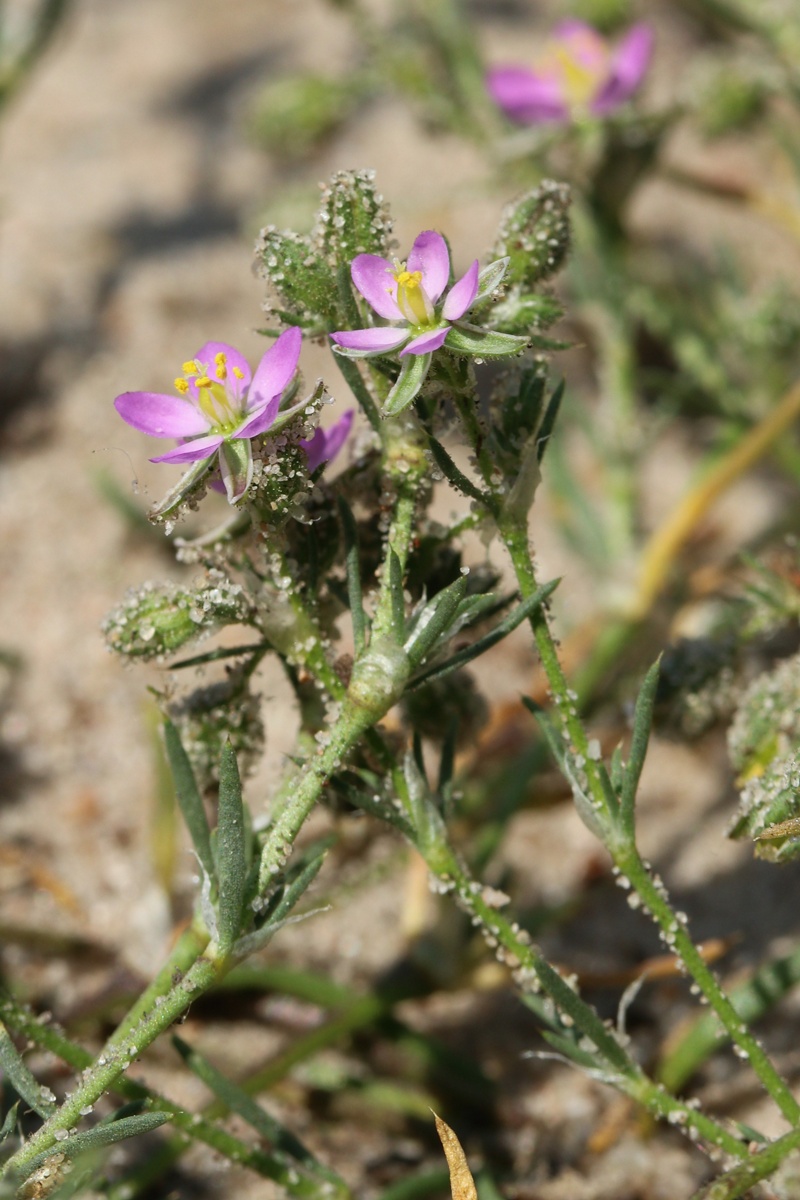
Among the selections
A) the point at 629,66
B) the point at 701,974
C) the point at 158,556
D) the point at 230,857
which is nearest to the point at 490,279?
the point at 230,857

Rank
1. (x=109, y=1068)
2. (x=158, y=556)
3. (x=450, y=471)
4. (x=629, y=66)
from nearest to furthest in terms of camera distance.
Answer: (x=109, y=1068) < (x=450, y=471) < (x=158, y=556) < (x=629, y=66)

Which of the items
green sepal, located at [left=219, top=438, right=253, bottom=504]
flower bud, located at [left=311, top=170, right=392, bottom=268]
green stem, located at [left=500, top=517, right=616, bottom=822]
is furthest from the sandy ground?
green stem, located at [left=500, top=517, right=616, bottom=822]

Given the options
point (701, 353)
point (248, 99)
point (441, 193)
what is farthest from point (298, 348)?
point (248, 99)

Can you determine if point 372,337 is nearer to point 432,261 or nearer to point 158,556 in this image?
point 432,261

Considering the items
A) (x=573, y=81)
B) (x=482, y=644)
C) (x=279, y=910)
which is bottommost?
(x=279, y=910)

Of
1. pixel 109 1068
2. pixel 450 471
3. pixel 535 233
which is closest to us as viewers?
pixel 109 1068

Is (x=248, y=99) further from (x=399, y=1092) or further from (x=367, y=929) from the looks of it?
(x=399, y=1092)

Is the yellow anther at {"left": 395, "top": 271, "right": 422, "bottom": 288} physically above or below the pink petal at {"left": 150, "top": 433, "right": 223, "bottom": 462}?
above

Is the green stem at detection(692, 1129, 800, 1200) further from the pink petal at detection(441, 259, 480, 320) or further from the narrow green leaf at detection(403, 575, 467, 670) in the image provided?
the pink petal at detection(441, 259, 480, 320)
